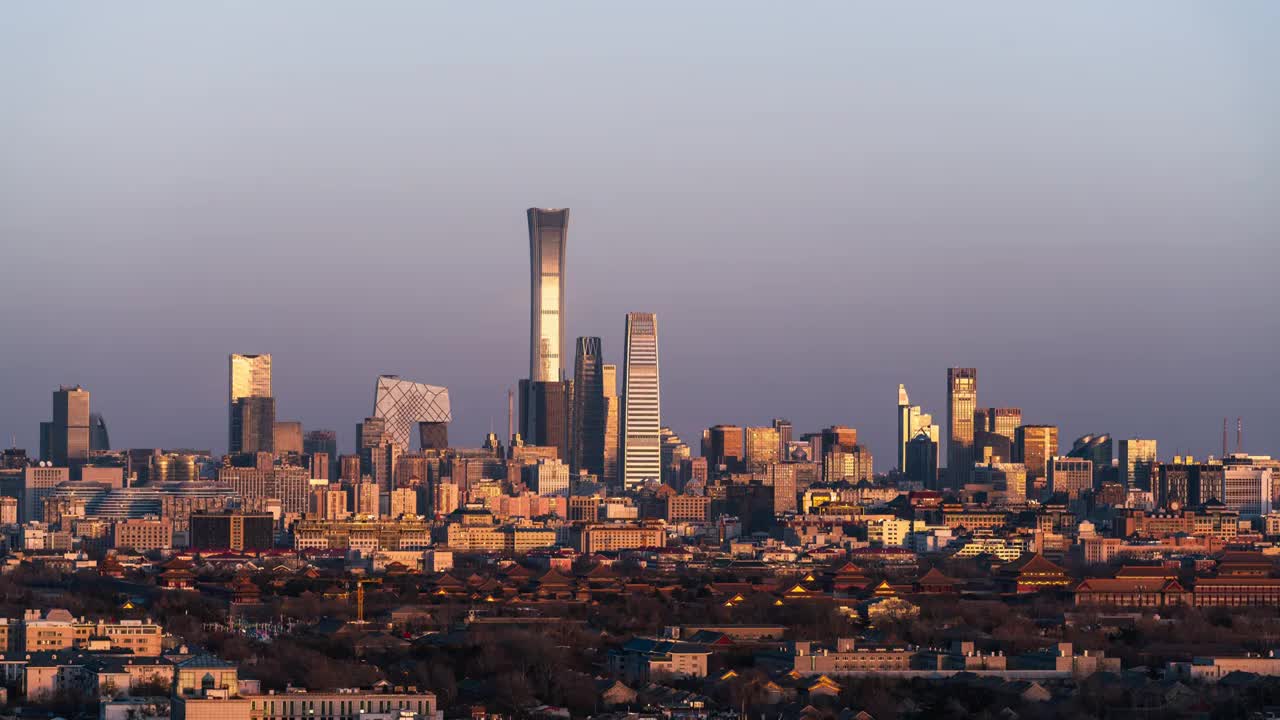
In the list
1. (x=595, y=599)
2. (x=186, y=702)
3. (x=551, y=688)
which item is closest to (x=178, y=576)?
(x=595, y=599)

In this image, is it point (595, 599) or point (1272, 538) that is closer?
point (595, 599)

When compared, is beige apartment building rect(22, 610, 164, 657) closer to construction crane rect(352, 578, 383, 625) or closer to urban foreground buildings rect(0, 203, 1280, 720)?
urban foreground buildings rect(0, 203, 1280, 720)

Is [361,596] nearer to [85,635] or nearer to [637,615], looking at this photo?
[637,615]

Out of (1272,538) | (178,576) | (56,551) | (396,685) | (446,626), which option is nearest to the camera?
(396,685)

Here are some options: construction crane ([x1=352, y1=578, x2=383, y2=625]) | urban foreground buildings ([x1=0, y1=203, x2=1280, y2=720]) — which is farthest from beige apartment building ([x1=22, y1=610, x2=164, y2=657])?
construction crane ([x1=352, y1=578, x2=383, y2=625])

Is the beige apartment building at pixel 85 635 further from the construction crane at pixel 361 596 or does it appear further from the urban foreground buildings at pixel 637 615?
the construction crane at pixel 361 596

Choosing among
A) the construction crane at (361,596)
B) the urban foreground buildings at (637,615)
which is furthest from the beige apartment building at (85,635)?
the construction crane at (361,596)

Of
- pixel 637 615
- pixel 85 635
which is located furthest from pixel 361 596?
pixel 85 635

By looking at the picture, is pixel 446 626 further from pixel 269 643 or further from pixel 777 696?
pixel 777 696
